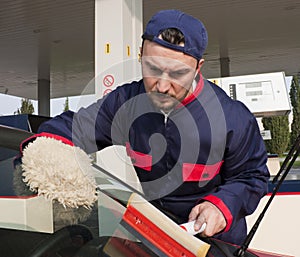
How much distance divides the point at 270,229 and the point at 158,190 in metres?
1.63

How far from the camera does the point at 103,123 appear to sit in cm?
134

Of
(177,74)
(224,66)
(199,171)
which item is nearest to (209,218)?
(199,171)

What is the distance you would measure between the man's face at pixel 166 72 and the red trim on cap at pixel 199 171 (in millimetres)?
211

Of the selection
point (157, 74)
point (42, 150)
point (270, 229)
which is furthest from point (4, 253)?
point (270, 229)

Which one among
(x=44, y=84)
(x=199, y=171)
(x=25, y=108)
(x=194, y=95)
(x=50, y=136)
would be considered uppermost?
(x=44, y=84)

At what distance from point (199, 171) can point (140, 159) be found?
185 mm

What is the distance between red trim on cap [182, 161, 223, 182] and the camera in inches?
50.8

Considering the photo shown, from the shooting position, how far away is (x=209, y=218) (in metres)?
1.06

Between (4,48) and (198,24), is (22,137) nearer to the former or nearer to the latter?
(198,24)

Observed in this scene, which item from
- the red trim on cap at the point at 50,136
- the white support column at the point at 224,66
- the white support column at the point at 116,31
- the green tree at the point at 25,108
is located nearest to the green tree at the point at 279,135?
the white support column at the point at 224,66

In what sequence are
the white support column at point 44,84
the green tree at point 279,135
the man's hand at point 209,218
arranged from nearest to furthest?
the man's hand at point 209,218 < the white support column at point 44,84 < the green tree at point 279,135

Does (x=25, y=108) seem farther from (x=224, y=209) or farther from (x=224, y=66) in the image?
(x=224, y=209)

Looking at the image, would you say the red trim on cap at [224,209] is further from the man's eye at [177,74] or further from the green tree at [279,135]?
the green tree at [279,135]

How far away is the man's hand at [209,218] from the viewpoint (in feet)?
3.39
